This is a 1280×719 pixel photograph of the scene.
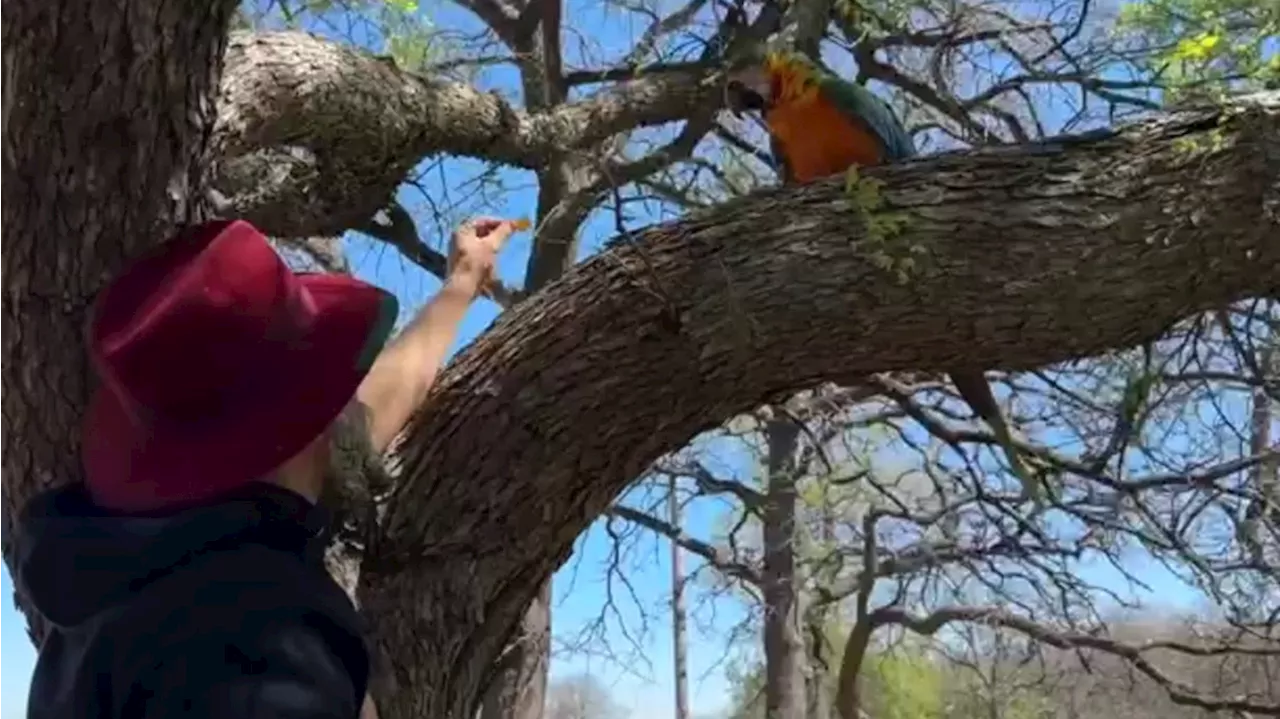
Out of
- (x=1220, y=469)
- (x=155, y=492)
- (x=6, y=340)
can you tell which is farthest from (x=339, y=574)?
(x=1220, y=469)

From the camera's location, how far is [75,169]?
4.69 feet

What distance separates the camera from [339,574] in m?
1.83

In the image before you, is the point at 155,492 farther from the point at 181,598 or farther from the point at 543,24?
the point at 543,24

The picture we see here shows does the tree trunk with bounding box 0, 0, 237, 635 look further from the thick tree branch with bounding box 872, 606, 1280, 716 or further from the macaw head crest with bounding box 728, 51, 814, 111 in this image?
the thick tree branch with bounding box 872, 606, 1280, 716

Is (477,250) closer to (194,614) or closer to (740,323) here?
(740,323)

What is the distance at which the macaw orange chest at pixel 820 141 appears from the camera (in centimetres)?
254

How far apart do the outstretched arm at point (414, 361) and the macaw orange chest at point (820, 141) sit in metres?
0.85

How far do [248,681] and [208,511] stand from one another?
158 millimetres

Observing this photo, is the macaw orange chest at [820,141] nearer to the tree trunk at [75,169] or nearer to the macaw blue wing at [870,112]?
the macaw blue wing at [870,112]

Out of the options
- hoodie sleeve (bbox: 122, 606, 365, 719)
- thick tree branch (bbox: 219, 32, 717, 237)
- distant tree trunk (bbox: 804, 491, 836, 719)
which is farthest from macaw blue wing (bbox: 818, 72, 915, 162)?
distant tree trunk (bbox: 804, 491, 836, 719)

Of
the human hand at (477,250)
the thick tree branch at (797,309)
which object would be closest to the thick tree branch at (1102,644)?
the thick tree branch at (797,309)

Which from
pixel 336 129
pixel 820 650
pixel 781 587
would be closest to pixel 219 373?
pixel 336 129

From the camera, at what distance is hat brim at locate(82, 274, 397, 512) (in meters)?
1.06

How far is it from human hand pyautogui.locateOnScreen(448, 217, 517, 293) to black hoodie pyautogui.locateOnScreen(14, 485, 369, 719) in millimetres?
835
